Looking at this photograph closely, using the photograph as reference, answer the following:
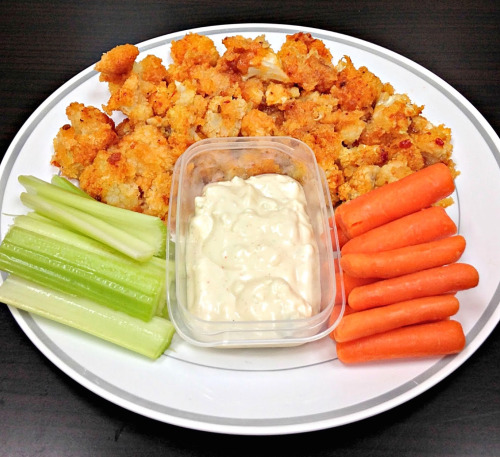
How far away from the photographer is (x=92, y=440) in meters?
1.80

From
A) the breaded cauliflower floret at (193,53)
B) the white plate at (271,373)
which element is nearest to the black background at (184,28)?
the white plate at (271,373)

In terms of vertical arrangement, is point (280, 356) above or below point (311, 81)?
below

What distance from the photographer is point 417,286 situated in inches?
71.6

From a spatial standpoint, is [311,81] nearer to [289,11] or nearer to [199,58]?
[199,58]

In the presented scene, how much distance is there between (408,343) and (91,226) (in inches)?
48.9

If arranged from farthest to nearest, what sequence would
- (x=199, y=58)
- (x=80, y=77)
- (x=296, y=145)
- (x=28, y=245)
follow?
(x=80, y=77)
(x=199, y=58)
(x=296, y=145)
(x=28, y=245)

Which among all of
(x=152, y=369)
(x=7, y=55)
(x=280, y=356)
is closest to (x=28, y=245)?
(x=152, y=369)

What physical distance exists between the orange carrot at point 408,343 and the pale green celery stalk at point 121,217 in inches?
31.6

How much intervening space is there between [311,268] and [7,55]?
2.35m

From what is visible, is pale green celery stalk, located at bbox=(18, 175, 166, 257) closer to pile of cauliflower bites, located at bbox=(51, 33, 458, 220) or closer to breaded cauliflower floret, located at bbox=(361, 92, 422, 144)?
pile of cauliflower bites, located at bbox=(51, 33, 458, 220)

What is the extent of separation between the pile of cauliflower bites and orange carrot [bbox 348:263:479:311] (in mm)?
443

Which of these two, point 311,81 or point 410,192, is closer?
point 410,192

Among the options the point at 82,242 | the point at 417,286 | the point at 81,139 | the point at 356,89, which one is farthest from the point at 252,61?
the point at 417,286

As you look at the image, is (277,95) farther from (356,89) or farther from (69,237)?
(69,237)
